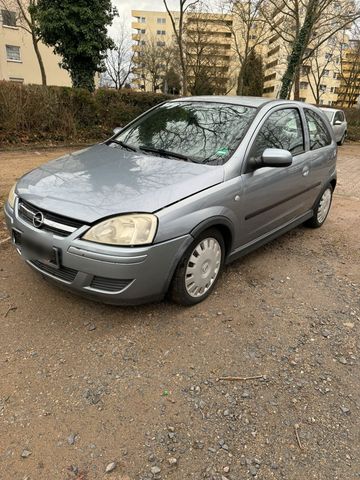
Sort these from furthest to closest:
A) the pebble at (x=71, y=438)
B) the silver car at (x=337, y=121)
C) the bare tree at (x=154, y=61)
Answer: the bare tree at (x=154, y=61), the silver car at (x=337, y=121), the pebble at (x=71, y=438)

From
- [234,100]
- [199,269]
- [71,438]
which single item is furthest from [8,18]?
[71,438]

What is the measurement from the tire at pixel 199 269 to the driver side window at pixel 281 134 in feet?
2.79

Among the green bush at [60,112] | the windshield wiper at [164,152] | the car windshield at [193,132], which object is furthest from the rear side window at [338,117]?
the windshield wiper at [164,152]

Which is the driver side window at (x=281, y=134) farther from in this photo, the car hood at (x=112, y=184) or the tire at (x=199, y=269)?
the tire at (x=199, y=269)

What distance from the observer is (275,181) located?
3.51 m

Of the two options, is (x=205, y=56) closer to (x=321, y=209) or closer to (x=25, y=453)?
(x=321, y=209)

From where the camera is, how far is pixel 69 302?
298 cm

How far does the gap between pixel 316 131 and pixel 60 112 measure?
27.4 feet

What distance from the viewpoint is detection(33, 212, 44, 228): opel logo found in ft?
8.45

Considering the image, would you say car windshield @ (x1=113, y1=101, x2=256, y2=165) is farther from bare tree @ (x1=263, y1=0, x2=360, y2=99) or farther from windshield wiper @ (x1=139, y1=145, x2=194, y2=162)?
bare tree @ (x1=263, y1=0, x2=360, y2=99)

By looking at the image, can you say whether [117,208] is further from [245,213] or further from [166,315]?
[245,213]

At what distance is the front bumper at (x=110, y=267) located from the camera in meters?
2.41

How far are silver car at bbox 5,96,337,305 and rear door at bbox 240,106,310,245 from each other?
1 cm

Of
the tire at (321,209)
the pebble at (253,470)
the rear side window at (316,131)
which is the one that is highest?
the rear side window at (316,131)
